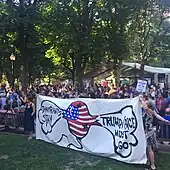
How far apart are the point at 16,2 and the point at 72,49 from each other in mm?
4793

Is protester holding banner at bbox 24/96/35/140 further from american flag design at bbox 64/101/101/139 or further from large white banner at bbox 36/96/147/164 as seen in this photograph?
american flag design at bbox 64/101/101/139

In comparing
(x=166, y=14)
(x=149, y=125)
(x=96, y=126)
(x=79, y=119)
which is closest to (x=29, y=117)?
(x=79, y=119)

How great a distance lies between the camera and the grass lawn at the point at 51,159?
772cm

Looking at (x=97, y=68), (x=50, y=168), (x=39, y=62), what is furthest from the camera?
(x=39, y=62)

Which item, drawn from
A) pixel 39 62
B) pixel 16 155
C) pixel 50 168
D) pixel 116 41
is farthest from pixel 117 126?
pixel 39 62

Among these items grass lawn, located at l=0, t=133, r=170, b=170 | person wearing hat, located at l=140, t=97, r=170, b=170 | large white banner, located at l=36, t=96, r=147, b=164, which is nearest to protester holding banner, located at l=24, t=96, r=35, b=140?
large white banner, located at l=36, t=96, r=147, b=164

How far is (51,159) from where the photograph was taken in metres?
8.39

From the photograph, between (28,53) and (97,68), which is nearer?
(28,53)

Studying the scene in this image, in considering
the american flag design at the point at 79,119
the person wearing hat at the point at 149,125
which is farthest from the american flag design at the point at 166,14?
the person wearing hat at the point at 149,125

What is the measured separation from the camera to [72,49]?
2303 cm

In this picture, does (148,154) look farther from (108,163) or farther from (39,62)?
(39,62)

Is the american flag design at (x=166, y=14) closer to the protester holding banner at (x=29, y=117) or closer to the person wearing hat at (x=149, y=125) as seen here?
the protester holding banner at (x=29, y=117)

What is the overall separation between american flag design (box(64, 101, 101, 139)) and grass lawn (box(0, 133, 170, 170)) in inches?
20.8

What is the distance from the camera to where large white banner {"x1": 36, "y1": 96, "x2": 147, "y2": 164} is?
776 centimetres
